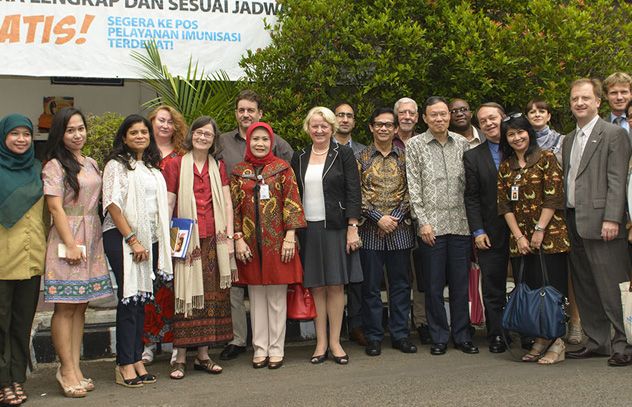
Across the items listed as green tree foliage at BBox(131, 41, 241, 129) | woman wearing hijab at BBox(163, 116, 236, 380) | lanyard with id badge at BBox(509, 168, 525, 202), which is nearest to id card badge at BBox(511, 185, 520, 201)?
lanyard with id badge at BBox(509, 168, 525, 202)

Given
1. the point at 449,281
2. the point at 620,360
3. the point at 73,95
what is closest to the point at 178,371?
the point at 449,281

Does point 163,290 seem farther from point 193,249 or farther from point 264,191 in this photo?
point 264,191

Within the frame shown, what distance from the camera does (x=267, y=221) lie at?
573cm

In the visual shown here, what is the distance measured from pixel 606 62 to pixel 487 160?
2311 millimetres

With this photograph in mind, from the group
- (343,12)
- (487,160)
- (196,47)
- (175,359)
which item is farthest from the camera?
(196,47)

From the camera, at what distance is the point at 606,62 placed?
7.52 meters

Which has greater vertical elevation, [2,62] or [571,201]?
[2,62]

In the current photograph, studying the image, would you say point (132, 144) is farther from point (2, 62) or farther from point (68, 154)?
Answer: point (2, 62)

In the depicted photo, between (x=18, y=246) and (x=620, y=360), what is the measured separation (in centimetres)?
437

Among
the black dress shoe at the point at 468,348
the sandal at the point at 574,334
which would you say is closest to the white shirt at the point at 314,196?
the black dress shoe at the point at 468,348

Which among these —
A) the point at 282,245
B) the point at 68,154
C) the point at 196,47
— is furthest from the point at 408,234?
the point at 196,47

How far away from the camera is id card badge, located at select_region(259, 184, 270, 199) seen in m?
5.71

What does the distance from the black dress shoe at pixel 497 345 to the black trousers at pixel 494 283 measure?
0.04m

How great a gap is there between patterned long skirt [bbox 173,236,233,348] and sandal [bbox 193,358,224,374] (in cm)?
17
